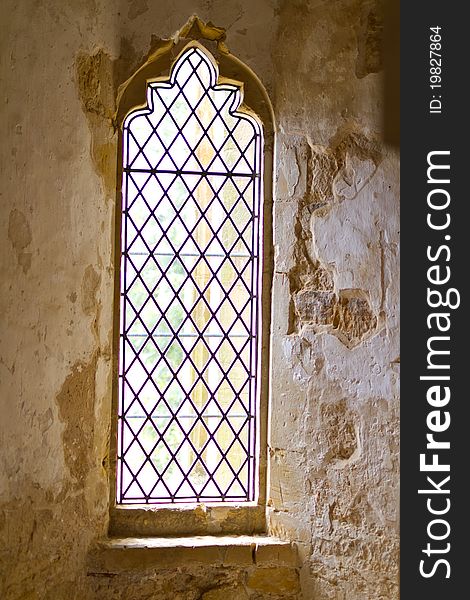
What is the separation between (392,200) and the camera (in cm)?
315

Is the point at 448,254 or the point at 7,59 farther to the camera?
the point at 448,254

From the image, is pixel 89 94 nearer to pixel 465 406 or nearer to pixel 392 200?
pixel 392 200

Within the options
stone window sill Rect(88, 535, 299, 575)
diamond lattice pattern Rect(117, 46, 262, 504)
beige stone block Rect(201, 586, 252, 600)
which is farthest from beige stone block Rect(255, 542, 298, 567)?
diamond lattice pattern Rect(117, 46, 262, 504)

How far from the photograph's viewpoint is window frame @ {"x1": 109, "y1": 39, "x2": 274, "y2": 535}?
10.5ft

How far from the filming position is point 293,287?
3.22 meters

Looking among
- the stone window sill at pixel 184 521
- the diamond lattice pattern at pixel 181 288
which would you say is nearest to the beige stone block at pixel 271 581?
the stone window sill at pixel 184 521

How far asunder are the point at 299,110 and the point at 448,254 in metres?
0.81

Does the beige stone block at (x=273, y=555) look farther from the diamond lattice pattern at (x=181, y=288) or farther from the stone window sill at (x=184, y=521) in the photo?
the diamond lattice pattern at (x=181, y=288)

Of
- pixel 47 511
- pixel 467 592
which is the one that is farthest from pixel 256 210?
pixel 467 592

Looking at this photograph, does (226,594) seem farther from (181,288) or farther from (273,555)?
(181,288)

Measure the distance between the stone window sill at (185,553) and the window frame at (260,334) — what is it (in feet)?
0.23

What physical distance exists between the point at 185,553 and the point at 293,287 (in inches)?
43.0

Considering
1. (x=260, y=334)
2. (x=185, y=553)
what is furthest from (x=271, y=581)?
(x=260, y=334)

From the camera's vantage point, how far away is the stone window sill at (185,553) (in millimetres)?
3062
